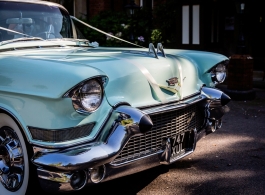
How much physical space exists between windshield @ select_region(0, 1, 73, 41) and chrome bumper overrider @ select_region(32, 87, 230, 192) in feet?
5.25

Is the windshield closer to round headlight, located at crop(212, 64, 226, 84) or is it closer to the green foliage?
round headlight, located at crop(212, 64, 226, 84)

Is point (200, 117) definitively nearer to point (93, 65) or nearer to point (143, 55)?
point (143, 55)

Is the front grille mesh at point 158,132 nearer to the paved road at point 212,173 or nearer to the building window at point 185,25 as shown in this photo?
the paved road at point 212,173

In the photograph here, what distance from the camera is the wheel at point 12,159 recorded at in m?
2.92

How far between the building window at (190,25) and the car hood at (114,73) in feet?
34.8

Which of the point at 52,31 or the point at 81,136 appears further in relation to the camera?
the point at 52,31

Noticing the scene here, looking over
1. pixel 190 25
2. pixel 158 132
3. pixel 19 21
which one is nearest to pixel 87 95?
pixel 158 132

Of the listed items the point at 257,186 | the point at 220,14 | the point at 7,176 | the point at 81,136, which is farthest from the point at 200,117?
the point at 220,14

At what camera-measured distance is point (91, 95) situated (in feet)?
9.12

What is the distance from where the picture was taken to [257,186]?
138 inches

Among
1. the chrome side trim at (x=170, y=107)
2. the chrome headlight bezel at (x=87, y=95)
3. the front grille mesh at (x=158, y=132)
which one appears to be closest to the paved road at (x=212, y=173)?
the front grille mesh at (x=158, y=132)

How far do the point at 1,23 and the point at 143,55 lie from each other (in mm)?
1386

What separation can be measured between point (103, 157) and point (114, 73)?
68cm

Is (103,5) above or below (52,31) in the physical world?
above
